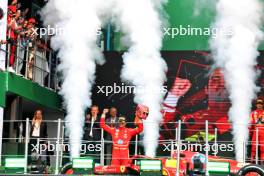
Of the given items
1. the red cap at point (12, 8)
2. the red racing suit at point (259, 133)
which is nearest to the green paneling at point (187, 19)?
the red cap at point (12, 8)

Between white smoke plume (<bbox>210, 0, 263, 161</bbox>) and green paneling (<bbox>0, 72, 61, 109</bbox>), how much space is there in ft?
11.2

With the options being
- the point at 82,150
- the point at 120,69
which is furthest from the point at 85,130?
the point at 120,69

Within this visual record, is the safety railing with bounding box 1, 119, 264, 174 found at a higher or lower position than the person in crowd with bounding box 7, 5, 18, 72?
lower

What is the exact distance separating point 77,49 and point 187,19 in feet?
8.18

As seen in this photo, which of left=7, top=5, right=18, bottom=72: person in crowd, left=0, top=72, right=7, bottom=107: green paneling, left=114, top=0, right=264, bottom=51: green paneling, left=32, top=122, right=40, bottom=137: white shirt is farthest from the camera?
left=114, top=0, right=264, bottom=51: green paneling

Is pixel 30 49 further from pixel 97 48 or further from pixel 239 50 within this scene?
pixel 239 50

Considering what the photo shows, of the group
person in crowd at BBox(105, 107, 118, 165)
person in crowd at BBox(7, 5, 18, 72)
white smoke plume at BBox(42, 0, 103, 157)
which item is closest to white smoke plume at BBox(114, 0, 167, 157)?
white smoke plume at BBox(42, 0, 103, 157)

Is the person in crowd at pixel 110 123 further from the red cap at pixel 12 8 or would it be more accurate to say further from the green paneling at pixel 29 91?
the red cap at pixel 12 8

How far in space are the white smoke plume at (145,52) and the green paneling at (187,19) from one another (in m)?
0.40

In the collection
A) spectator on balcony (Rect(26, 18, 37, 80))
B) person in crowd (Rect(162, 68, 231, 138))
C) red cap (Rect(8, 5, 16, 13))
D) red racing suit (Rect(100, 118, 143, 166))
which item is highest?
red cap (Rect(8, 5, 16, 13))

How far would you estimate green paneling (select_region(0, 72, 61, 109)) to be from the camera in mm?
14836

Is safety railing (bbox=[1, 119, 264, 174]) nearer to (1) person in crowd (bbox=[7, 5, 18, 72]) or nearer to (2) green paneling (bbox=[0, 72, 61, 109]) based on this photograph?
(2) green paneling (bbox=[0, 72, 61, 109])

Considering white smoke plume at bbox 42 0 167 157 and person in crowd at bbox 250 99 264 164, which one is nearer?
person in crowd at bbox 250 99 264 164

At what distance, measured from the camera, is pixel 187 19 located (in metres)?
17.2
